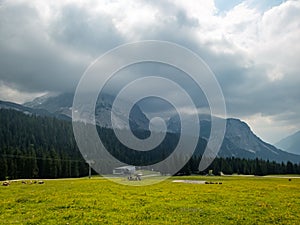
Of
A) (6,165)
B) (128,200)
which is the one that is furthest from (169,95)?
(6,165)

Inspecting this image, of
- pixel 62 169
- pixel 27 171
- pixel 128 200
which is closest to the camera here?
pixel 128 200

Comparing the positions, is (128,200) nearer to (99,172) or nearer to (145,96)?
(145,96)

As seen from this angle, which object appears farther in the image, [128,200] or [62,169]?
[62,169]

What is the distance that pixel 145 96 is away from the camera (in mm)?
34719

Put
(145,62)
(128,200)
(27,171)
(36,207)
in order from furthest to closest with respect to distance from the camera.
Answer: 1. (27,171)
2. (145,62)
3. (128,200)
4. (36,207)

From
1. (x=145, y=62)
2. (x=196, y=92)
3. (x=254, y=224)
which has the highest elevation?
(x=145, y=62)

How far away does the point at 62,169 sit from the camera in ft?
452

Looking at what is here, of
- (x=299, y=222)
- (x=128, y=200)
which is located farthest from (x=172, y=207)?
(x=299, y=222)

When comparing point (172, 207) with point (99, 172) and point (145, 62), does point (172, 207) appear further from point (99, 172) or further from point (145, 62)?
point (99, 172)

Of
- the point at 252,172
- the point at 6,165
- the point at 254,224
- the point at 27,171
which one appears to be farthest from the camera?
the point at 252,172

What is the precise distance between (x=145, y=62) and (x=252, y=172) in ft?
497

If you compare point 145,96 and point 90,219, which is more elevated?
point 145,96

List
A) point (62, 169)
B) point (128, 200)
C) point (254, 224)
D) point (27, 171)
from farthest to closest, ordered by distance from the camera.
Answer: point (62, 169) → point (27, 171) → point (128, 200) → point (254, 224)

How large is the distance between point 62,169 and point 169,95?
→ 115 m
